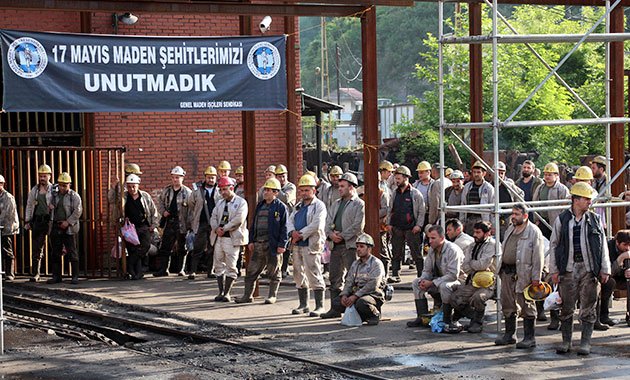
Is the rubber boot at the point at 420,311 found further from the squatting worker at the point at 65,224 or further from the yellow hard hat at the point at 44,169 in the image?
the yellow hard hat at the point at 44,169

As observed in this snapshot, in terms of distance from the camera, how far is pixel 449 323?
1452cm

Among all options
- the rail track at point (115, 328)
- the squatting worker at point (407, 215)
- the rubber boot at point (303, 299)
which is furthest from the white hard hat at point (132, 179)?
the rubber boot at point (303, 299)

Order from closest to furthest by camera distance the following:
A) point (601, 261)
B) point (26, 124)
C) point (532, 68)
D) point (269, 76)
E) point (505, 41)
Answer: point (601, 261)
point (505, 41)
point (269, 76)
point (26, 124)
point (532, 68)

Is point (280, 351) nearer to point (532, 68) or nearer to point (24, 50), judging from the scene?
point (24, 50)

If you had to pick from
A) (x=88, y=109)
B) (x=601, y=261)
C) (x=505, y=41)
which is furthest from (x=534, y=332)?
(x=88, y=109)

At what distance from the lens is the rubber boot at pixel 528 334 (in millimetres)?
13305

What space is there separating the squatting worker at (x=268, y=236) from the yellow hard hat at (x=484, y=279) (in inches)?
142

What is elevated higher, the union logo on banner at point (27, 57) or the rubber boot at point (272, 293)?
the union logo on banner at point (27, 57)

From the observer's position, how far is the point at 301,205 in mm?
16531

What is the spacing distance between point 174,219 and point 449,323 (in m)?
7.82

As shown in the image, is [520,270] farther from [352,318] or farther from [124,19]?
[124,19]

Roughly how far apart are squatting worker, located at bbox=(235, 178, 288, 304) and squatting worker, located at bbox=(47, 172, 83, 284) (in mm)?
4358

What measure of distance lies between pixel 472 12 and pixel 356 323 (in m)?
6.45

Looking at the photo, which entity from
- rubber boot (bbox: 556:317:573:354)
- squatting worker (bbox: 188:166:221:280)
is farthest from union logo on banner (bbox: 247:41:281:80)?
rubber boot (bbox: 556:317:573:354)
